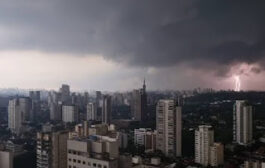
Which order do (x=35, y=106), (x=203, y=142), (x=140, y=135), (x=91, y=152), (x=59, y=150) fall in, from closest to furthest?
(x=91, y=152) < (x=59, y=150) < (x=203, y=142) < (x=140, y=135) < (x=35, y=106)

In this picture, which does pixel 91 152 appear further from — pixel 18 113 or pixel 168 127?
pixel 18 113

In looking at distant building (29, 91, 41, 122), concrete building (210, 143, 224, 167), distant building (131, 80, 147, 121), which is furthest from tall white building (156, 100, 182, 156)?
distant building (29, 91, 41, 122)

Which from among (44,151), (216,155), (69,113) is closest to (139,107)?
(69,113)

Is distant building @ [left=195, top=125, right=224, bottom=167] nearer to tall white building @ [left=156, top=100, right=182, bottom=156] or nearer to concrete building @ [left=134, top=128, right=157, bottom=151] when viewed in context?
tall white building @ [left=156, top=100, right=182, bottom=156]

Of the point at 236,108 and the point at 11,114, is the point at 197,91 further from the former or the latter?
the point at 11,114

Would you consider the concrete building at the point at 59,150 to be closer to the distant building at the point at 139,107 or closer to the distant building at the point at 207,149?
the distant building at the point at 207,149

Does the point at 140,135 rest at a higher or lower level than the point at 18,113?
lower

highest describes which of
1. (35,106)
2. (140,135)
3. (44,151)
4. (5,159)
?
(35,106)
